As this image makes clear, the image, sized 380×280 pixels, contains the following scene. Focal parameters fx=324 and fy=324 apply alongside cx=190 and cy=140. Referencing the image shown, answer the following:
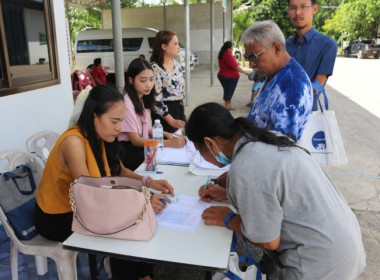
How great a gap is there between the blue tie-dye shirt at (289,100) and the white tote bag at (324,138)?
1.51ft

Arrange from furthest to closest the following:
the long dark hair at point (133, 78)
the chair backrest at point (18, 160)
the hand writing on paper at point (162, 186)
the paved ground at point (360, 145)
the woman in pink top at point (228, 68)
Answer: the woman in pink top at point (228, 68)
the paved ground at point (360, 145)
the long dark hair at point (133, 78)
the chair backrest at point (18, 160)
the hand writing on paper at point (162, 186)

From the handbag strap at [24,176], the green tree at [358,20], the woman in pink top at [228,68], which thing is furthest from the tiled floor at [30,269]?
→ the green tree at [358,20]

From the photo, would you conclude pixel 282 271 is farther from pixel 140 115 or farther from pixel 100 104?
pixel 140 115

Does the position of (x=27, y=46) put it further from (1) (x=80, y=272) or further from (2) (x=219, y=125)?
(2) (x=219, y=125)

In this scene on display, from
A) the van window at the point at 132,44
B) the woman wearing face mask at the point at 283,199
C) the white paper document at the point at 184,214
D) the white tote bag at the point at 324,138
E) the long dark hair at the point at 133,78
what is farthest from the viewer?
the van window at the point at 132,44

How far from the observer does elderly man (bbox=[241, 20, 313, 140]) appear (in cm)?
158

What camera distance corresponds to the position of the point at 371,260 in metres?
2.37

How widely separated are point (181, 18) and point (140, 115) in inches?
627

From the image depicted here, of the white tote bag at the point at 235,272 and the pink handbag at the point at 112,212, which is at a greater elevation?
the pink handbag at the point at 112,212

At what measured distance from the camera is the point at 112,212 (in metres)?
1.22

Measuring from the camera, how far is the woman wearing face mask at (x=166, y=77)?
295 centimetres

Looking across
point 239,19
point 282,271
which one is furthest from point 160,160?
point 239,19

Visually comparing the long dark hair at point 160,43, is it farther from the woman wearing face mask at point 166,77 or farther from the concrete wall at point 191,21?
the concrete wall at point 191,21

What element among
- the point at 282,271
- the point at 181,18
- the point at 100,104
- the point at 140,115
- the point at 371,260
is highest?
the point at 181,18
